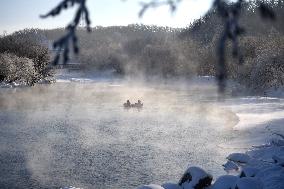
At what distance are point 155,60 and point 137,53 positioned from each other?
2688 centimetres

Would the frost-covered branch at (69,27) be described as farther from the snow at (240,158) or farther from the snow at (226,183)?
the snow at (240,158)

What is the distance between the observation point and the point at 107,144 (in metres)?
21.8

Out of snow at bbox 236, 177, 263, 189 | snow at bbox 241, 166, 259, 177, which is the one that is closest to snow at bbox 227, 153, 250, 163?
snow at bbox 241, 166, 259, 177

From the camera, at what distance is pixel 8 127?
2684cm

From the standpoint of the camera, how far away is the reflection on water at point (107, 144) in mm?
16062

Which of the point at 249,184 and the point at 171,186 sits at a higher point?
A: the point at 249,184

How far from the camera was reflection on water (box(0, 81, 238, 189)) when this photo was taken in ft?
52.7

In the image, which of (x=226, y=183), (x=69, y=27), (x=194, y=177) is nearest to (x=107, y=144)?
(x=194, y=177)

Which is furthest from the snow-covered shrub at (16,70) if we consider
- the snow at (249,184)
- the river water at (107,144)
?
the snow at (249,184)

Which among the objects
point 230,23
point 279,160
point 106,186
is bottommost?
point 106,186

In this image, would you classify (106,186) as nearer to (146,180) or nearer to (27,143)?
(146,180)

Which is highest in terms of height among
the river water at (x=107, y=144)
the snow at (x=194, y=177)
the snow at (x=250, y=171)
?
the snow at (x=250, y=171)

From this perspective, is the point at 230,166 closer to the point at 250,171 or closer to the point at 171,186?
the point at 250,171

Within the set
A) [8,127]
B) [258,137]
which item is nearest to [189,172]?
[258,137]
